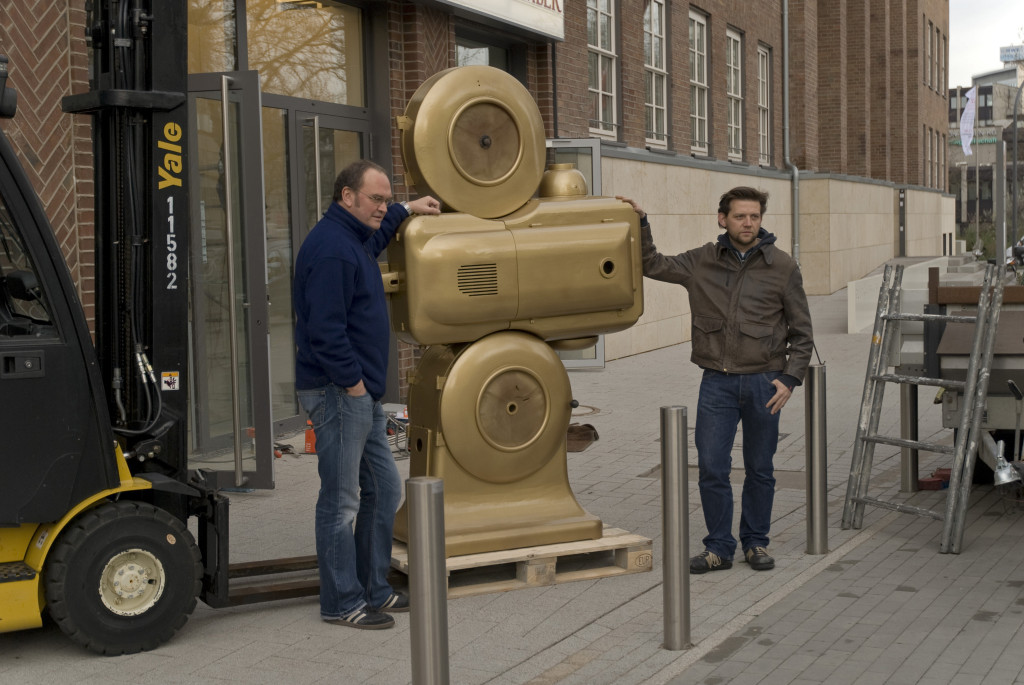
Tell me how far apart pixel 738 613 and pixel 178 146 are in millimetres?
3146

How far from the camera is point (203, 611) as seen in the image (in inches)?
233

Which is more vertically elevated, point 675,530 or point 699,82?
point 699,82

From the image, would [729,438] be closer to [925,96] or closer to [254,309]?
[254,309]

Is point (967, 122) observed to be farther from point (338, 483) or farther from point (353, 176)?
point (338, 483)

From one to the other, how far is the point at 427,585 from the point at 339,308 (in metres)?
1.82

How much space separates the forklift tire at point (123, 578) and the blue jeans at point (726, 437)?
8.55 ft

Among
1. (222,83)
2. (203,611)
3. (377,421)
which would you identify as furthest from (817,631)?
(222,83)

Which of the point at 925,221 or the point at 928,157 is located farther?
the point at 928,157

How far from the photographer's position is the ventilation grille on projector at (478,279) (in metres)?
6.08

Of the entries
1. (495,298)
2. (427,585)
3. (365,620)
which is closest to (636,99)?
(495,298)

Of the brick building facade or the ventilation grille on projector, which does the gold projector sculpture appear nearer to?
the ventilation grille on projector

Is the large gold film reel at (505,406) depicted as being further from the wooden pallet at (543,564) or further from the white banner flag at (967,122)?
the white banner flag at (967,122)

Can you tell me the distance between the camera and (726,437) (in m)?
6.60

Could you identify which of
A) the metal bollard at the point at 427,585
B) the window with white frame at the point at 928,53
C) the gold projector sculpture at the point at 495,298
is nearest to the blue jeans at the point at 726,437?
the gold projector sculpture at the point at 495,298
